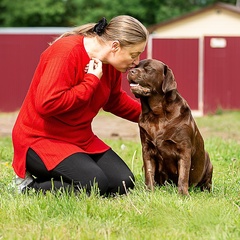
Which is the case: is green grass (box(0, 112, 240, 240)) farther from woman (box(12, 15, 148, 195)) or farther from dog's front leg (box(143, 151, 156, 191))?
woman (box(12, 15, 148, 195))

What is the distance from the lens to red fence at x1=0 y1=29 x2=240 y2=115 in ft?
53.4

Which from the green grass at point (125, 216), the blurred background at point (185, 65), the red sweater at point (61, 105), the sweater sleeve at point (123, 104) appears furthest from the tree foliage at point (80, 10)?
the green grass at point (125, 216)

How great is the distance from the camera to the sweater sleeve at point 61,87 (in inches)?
194

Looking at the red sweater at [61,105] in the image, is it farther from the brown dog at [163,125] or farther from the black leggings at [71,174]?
the brown dog at [163,125]

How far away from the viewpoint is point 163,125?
202 inches

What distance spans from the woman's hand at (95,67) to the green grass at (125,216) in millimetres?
948

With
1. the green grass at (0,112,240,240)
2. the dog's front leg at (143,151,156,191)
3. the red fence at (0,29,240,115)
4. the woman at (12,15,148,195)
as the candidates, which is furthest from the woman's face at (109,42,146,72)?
the red fence at (0,29,240,115)

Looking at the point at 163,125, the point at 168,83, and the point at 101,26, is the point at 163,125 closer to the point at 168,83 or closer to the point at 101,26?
the point at 168,83

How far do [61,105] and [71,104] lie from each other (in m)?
0.08

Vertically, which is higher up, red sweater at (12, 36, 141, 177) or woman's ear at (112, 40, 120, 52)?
woman's ear at (112, 40, 120, 52)

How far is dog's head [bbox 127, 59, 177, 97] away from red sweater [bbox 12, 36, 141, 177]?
0.29 meters

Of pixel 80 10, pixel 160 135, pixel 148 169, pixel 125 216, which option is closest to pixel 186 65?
pixel 148 169

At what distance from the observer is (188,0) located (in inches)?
1569

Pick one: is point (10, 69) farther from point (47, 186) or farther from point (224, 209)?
point (224, 209)
